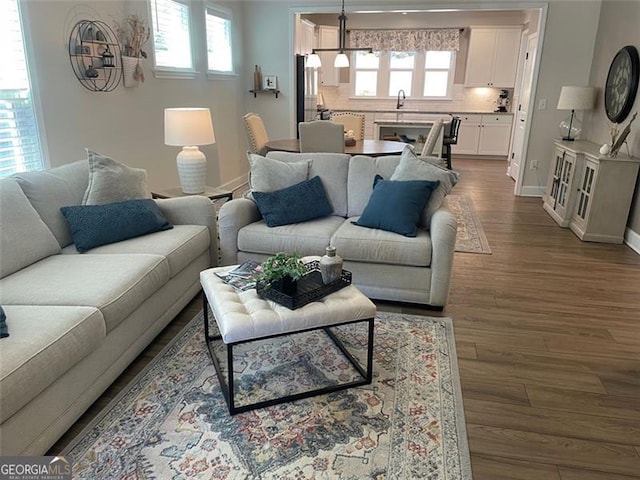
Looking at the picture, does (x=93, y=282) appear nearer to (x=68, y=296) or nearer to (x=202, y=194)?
(x=68, y=296)

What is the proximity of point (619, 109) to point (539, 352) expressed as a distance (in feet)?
11.0

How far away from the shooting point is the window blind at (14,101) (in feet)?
9.05

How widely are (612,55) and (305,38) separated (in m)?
4.54

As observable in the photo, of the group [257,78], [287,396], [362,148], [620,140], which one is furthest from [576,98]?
[287,396]

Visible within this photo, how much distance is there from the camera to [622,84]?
4.55 meters

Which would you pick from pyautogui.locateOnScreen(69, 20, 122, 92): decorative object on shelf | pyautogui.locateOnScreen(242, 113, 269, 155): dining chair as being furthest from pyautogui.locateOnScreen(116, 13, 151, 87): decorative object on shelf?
pyautogui.locateOnScreen(242, 113, 269, 155): dining chair

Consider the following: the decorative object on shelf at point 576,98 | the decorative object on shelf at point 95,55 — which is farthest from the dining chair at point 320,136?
the decorative object on shelf at point 576,98

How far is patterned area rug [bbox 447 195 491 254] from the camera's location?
13.6 ft

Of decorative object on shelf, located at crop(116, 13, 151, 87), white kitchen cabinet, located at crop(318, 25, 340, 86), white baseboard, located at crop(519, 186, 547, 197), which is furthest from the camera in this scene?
white kitchen cabinet, located at crop(318, 25, 340, 86)

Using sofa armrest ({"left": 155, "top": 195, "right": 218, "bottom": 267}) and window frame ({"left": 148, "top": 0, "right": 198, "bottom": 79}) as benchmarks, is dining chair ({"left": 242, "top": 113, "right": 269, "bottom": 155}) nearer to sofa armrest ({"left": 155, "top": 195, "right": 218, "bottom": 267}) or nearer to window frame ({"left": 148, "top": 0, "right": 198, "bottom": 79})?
window frame ({"left": 148, "top": 0, "right": 198, "bottom": 79})

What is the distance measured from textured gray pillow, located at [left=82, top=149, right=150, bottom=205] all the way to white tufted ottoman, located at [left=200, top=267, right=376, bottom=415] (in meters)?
1.03

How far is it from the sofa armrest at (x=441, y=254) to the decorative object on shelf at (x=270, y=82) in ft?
14.3

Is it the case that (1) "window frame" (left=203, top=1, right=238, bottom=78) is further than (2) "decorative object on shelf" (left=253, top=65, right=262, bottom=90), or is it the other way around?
(2) "decorative object on shelf" (left=253, top=65, right=262, bottom=90)

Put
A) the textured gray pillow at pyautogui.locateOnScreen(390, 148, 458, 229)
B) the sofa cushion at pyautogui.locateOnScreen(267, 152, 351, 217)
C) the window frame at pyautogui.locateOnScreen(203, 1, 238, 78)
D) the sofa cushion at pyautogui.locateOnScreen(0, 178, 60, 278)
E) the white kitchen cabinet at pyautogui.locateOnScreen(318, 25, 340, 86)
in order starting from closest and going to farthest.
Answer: the sofa cushion at pyautogui.locateOnScreen(0, 178, 60, 278), the textured gray pillow at pyautogui.locateOnScreen(390, 148, 458, 229), the sofa cushion at pyautogui.locateOnScreen(267, 152, 351, 217), the window frame at pyautogui.locateOnScreen(203, 1, 238, 78), the white kitchen cabinet at pyautogui.locateOnScreen(318, 25, 340, 86)
